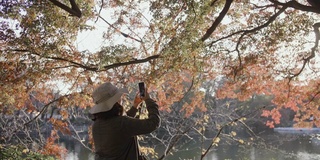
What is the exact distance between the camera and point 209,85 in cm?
1100

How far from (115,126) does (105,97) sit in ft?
0.76

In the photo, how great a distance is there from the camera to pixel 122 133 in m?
2.20

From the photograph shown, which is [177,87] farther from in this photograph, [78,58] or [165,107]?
[78,58]

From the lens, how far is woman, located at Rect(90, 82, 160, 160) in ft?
7.11

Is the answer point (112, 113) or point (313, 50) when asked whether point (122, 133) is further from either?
point (313, 50)

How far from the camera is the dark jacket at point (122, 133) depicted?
7.09ft

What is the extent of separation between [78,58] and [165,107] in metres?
Result: 2.48

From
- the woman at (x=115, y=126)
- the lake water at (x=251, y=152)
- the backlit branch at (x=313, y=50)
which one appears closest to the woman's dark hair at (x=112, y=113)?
the woman at (x=115, y=126)

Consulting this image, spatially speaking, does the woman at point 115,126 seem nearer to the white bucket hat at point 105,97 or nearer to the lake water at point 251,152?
the white bucket hat at point 105,97

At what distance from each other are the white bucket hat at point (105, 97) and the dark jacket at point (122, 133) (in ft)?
0.27

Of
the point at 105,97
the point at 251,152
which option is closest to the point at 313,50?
the point at 105,97

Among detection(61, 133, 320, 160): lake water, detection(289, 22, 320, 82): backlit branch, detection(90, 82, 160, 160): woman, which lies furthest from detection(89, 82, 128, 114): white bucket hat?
detection(61, 133, 320, 160): lake water

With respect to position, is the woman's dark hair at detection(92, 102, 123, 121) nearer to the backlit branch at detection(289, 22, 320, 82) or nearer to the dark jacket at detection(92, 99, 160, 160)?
the dark jacket at detection(92, 99, 160, 160)

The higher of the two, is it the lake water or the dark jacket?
the dark jacket
